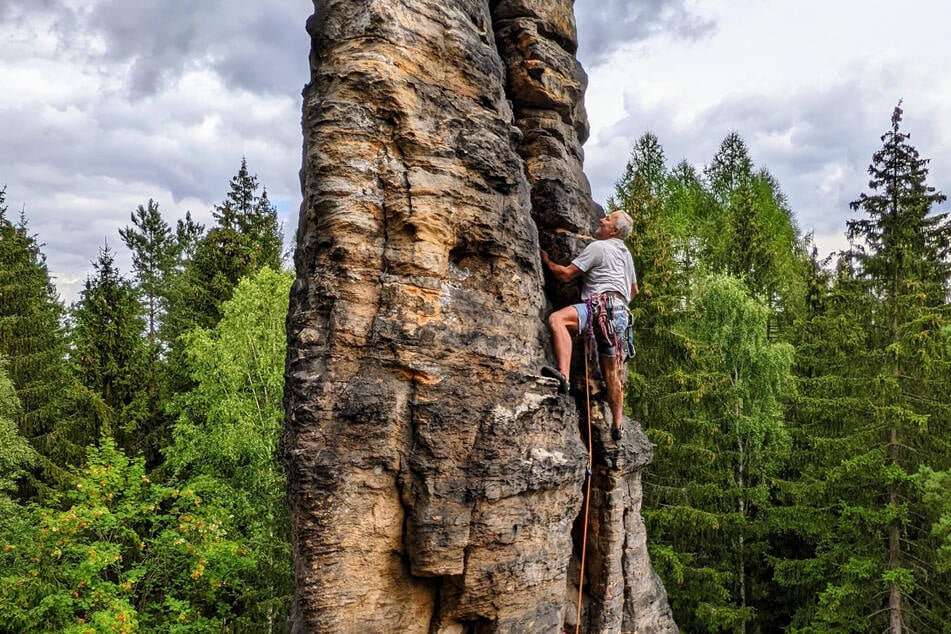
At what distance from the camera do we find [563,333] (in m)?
6.68

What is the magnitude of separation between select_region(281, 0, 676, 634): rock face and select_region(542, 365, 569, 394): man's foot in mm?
138

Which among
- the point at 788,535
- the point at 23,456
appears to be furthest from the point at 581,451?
the point at 23,456

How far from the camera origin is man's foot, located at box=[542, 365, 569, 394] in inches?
248

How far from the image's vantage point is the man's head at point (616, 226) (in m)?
7.32

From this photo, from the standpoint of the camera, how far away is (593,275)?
23.7ft

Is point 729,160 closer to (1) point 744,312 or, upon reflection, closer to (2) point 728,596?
(1) point 744,312

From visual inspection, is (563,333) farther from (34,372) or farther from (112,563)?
(34,372)

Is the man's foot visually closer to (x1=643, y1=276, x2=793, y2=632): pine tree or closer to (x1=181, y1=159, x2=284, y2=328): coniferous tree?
(x1=643, y1=276, x2=793, y2=632): pine tree

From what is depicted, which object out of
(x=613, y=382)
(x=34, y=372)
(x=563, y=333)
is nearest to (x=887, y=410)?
(x=613, y=382)

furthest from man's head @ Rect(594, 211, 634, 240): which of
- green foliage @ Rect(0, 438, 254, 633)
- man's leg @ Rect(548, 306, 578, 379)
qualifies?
green foliage @ Rect(0, 438, 254, 633)

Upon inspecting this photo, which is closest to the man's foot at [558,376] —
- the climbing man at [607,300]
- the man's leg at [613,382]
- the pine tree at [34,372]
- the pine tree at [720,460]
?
the climbing man at [607,300]

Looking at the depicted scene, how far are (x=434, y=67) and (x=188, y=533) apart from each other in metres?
13.0

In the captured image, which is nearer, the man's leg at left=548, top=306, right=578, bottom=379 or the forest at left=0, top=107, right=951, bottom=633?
the man's leg at left=548, top=306, right=578, bottom=379

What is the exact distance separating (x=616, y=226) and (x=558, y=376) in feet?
6.76
